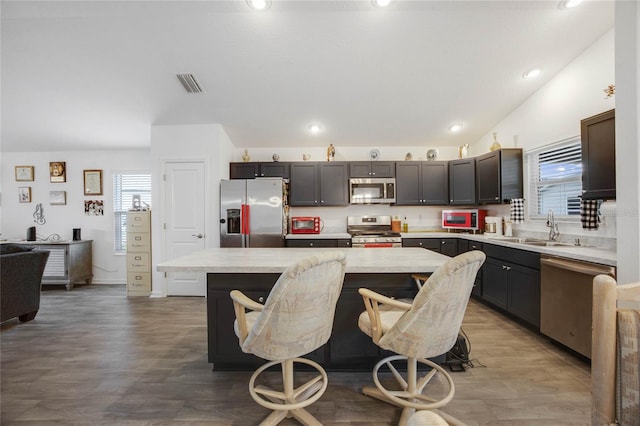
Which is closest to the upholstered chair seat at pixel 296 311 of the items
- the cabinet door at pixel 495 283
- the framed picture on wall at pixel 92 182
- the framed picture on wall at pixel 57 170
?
the cabinet door at pixel 495 283

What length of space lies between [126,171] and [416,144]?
5442 mm

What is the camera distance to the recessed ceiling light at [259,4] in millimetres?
2446

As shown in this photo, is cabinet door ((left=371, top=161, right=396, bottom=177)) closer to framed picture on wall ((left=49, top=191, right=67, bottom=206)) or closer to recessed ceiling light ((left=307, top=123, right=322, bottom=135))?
recessed ceiling light ((left=307, top=123, right=322, bottom=135))

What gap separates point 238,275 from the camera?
6.61ft

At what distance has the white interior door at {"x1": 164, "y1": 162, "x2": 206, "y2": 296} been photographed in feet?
13.6

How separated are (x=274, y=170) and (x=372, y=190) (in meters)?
1.75

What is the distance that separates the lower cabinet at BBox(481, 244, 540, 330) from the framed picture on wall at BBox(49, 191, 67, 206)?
721 cm

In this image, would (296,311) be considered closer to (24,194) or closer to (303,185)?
(303,185)

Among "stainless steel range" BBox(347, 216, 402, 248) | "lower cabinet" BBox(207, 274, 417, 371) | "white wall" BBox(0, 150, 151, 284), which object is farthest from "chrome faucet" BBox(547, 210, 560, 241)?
"white wall" BBox(0, 150, 151, 284)

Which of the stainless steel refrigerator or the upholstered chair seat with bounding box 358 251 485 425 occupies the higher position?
the stainless steel refrigerator

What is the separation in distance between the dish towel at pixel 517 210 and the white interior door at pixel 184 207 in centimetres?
460

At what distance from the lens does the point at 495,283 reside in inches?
132

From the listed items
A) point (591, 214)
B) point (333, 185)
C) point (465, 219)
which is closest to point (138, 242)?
point (333, 185)

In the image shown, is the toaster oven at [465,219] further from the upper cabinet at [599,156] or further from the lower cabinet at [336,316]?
the lower cabinet at [336,316]
